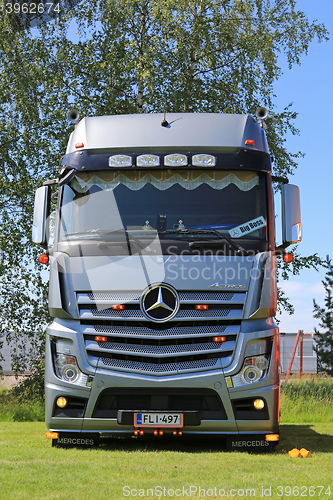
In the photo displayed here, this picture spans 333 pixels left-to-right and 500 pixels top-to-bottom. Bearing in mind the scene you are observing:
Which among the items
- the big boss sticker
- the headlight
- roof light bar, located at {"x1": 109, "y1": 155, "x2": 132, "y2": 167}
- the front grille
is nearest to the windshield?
the big boss sticker

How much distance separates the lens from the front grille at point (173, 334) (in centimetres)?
644

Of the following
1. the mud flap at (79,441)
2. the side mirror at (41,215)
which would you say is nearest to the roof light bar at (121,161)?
the side mirror at (41,215)

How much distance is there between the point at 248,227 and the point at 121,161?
64.8 inches

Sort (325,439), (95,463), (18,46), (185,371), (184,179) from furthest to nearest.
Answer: (18,46), (325,439), (184,179), (185,371), (95,463)

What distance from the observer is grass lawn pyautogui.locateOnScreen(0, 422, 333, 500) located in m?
4.82

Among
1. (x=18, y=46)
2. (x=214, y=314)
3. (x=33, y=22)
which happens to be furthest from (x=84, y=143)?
(x=33, y=22)

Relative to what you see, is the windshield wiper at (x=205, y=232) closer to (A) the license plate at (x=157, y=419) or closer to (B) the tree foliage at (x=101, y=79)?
(A) the license plate at (x=157, y=419)

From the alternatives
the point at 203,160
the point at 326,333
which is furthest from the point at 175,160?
the point at 326,333

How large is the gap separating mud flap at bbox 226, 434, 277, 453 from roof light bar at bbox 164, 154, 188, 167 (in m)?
3.08

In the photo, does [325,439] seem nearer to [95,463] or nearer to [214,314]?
[214,314]

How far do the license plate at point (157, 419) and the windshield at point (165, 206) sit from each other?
1831mm

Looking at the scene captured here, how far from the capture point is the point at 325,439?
27.5 feet

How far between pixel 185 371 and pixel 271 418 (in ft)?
3.49

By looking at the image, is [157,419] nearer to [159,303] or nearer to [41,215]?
[159,303]
